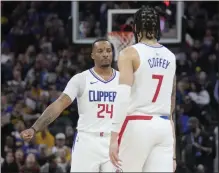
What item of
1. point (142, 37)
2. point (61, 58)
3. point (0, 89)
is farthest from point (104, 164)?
point (61, 58)

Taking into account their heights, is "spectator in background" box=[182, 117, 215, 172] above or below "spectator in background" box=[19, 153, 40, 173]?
above

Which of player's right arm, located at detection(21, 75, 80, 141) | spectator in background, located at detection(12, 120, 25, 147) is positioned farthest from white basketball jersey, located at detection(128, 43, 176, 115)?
spectator in background, located at detection(12, 120, 25, 147)

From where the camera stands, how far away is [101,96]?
27.8ft

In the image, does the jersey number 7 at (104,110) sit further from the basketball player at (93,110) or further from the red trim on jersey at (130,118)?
the red trim on jersey at (130,118)

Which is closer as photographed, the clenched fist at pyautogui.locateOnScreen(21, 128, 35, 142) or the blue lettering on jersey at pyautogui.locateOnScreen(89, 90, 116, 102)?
the clenched fist at pyautogui.locateOnScreen(21, 128, 35, 142)

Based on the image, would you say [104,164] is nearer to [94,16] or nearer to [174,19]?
[174,19]

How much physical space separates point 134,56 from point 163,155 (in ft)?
2.91

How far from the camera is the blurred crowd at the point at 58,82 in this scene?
14.4m

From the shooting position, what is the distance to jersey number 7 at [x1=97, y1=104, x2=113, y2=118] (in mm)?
8398

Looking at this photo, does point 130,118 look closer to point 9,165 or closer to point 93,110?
point 93,110

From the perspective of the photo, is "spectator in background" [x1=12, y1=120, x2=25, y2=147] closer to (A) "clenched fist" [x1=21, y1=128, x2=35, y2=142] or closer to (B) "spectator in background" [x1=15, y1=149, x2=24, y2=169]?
(B) "spectator in background" [x1=15, y1=149, x2=24, y2=169]

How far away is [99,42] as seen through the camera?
28.3 ft

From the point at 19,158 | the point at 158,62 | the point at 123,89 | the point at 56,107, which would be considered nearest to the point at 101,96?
the point at 56,107

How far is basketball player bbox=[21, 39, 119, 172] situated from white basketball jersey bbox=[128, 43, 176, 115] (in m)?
1.80
